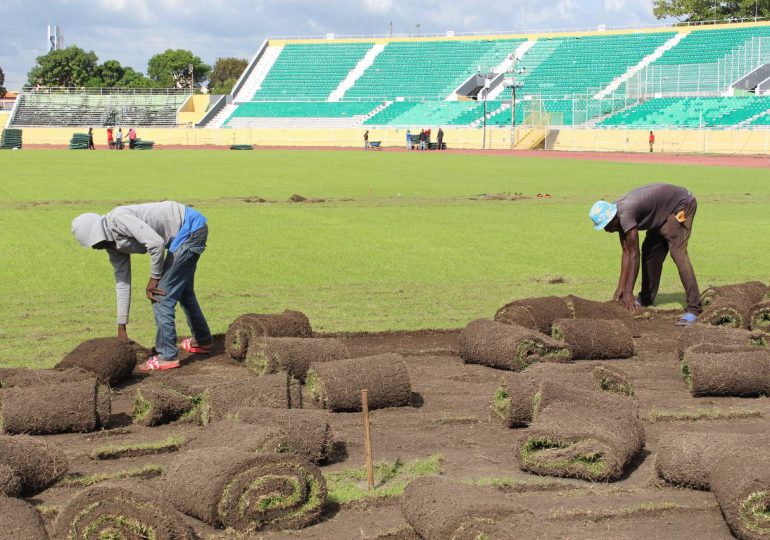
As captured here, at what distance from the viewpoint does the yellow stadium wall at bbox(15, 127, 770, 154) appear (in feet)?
201

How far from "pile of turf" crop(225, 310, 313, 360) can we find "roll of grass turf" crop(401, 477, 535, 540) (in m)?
4.25

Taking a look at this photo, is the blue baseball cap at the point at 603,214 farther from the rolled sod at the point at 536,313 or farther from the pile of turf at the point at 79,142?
the pile of turf at the point at 79,142

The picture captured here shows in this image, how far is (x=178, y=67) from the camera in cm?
15775

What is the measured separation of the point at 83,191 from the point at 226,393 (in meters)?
25.1

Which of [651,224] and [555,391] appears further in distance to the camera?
[651,224]

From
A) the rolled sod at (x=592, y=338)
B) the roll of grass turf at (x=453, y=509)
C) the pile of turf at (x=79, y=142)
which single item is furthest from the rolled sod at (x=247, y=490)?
the pile of turf at (x=79, y=142)


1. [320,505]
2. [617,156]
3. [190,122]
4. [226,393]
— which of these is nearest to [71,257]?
[226,393]

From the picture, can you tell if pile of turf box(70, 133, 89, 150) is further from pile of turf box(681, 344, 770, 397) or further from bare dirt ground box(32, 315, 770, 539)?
pile of turf box(681, 344, 770, 397)

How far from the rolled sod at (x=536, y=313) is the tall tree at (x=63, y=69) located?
134891mm

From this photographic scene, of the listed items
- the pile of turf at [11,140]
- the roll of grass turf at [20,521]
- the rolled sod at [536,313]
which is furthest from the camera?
the pile of turf at [11,140]

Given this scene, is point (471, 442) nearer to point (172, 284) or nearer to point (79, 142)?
point (172, 284)

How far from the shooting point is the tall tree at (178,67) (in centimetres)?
15700

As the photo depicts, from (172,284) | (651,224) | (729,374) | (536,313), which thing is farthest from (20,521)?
(651,224)

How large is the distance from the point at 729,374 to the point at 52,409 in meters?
5.38
